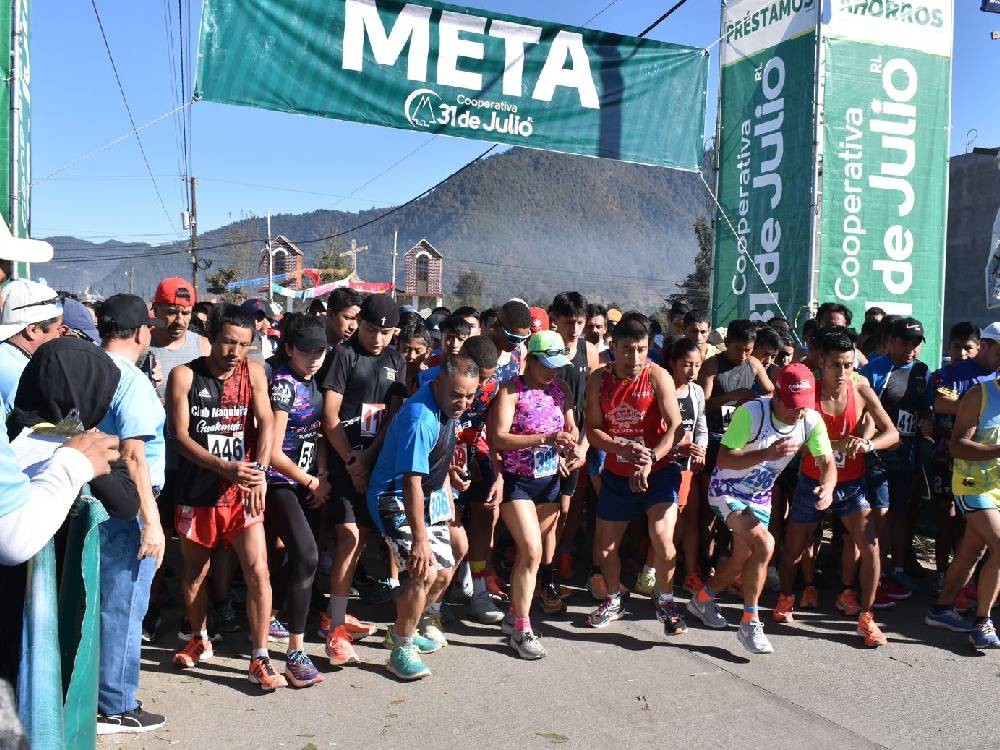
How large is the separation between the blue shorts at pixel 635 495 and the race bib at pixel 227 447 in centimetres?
225

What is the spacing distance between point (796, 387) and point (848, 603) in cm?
180

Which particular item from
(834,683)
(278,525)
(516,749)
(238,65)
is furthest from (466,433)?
(238,65)

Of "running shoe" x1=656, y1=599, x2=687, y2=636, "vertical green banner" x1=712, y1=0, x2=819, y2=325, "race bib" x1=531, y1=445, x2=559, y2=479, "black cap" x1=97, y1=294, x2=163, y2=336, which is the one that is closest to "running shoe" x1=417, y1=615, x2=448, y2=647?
"race bib" x1=531, y1=445, x2=559, y2=479

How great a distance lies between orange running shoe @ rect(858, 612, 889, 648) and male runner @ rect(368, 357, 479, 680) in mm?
2589

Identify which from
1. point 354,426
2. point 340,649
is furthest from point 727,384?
point 340,649

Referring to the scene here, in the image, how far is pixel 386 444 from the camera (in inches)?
176

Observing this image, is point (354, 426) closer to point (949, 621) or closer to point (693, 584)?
point (693, 584)

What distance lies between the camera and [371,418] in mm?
5047

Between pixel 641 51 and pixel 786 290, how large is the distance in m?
3.62

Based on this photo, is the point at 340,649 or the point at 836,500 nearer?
the point at 340,649

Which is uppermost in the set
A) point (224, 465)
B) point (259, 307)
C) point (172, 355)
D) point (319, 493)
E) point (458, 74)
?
point (458, 74)

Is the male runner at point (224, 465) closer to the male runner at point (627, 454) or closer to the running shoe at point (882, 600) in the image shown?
the male runner at point (627, 454)

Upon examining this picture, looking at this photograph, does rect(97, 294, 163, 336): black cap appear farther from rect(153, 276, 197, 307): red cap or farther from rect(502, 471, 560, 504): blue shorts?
rect(502, 471, 560, 504): blue shorts

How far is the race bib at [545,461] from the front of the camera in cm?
514
